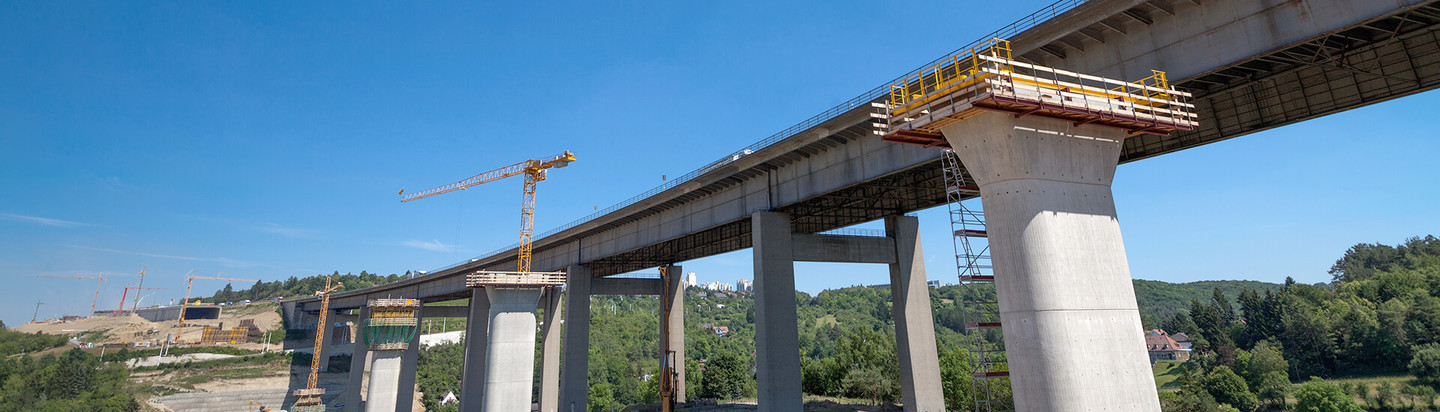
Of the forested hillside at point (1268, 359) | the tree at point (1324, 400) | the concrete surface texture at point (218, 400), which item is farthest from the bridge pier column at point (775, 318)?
the concrete surface texture at point (218, 400)

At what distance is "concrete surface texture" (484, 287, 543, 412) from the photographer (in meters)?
39.8

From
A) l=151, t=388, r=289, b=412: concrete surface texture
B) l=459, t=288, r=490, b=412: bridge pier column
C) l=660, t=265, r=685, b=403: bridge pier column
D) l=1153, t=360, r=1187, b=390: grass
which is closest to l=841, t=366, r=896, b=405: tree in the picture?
l=660, t=265, r=685, b=403: bridge pier column

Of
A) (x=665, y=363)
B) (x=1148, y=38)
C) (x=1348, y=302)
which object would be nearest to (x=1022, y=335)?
(x=1148, y=38)

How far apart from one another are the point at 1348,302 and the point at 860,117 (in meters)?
116

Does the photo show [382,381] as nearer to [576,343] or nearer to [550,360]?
[550,360]

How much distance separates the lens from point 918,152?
2375cm

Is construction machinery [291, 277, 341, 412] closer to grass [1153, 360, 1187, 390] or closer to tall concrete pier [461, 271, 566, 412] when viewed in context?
tall concrete pier [461, 271, 566, 412]

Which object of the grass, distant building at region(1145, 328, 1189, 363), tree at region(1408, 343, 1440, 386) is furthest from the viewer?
distant building at region(1145, 328, 1189, 363)

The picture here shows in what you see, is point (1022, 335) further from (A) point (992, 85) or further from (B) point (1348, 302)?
(B) point (1348, 302)

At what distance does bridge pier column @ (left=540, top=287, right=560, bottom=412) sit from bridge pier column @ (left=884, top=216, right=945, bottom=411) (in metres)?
31.5

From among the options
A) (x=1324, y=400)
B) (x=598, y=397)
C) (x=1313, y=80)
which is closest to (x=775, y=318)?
(x=1313, y=80)

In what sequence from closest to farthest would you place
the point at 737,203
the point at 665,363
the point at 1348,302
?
the point at 737,203 < the point at 665,363 < the point at 1348,302

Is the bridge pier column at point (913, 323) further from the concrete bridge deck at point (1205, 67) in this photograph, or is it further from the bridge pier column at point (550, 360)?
the bridge pier column at point (550, 360)

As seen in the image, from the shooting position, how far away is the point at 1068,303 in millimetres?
13289
